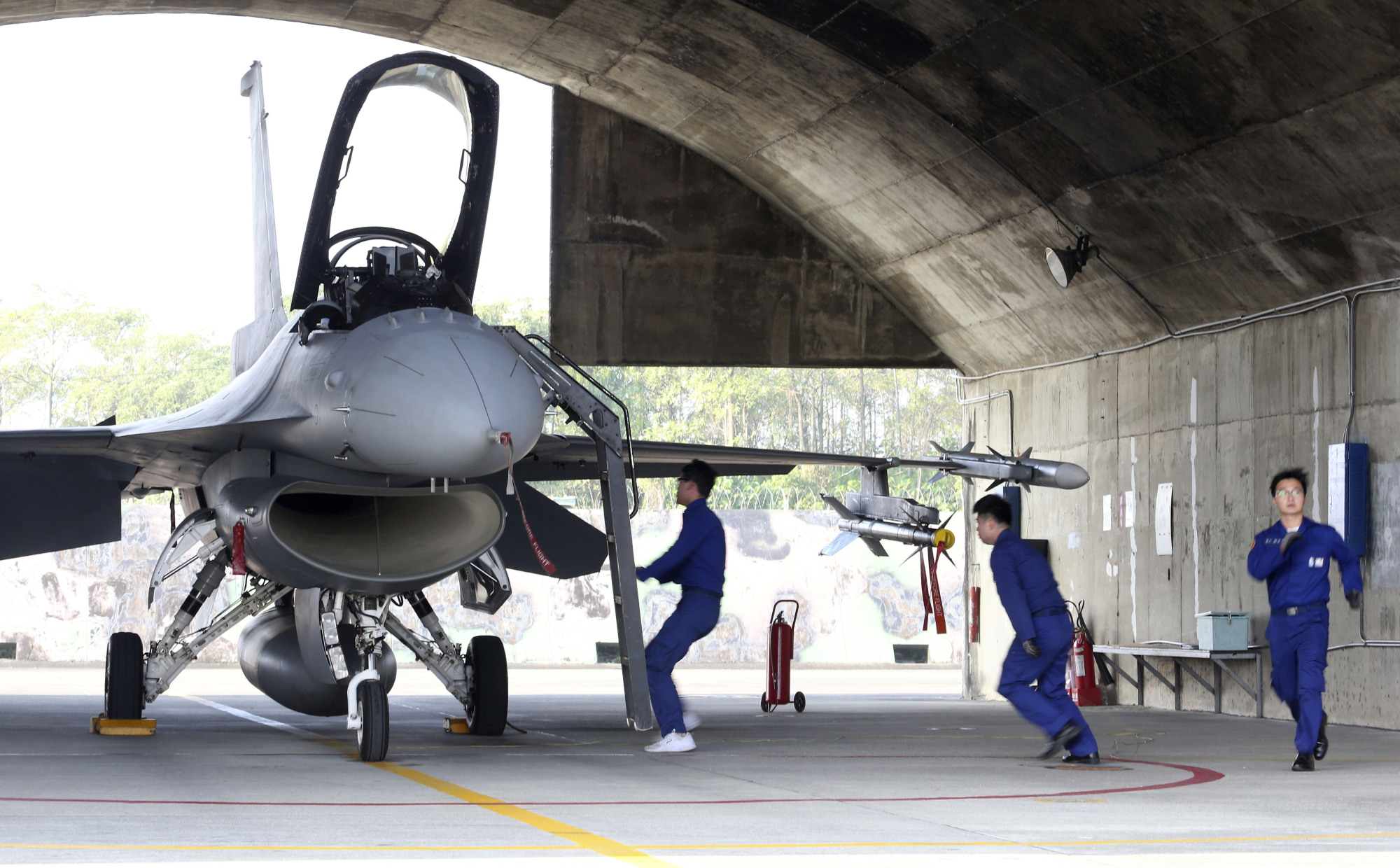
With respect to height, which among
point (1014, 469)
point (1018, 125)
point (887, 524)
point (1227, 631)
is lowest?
point (1227, 631)

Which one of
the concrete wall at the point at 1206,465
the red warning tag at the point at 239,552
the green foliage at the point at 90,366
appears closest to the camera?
the red warning tag at the point at 239,552

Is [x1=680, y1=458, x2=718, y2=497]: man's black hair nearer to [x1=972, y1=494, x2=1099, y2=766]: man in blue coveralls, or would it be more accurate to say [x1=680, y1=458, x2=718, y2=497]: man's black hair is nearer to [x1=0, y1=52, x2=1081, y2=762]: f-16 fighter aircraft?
[x1=0, y1=52, x2=1081, y2=762]: f-16 fighter aircraft

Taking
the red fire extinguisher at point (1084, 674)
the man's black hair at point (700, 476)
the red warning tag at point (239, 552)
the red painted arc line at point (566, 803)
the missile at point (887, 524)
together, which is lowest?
the red fire extinguisher at point (1084, 674)

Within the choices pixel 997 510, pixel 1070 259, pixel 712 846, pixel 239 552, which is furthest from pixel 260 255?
pixel 712 846

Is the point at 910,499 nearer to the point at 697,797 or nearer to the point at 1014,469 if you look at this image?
the point at 1014,469

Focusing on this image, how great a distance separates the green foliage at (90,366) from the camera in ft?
209

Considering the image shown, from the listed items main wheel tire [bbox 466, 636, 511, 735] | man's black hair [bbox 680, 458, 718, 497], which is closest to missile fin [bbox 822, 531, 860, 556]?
man's black hair [bbox 680, 458, 718, 497]

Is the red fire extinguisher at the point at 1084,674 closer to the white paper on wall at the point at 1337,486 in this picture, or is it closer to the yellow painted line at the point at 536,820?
the white paper on wall at the point at 1337,486

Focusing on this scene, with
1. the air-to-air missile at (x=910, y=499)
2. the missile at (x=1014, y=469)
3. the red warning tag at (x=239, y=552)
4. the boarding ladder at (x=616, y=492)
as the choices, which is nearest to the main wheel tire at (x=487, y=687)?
the boarding ladder at (x=616, y=492)

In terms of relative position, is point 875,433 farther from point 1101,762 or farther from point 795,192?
point 1101,762

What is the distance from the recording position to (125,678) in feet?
35.5

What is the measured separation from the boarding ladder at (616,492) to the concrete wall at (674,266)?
7.28m

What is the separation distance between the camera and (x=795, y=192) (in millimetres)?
17484

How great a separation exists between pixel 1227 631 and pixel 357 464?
28.9 ft
